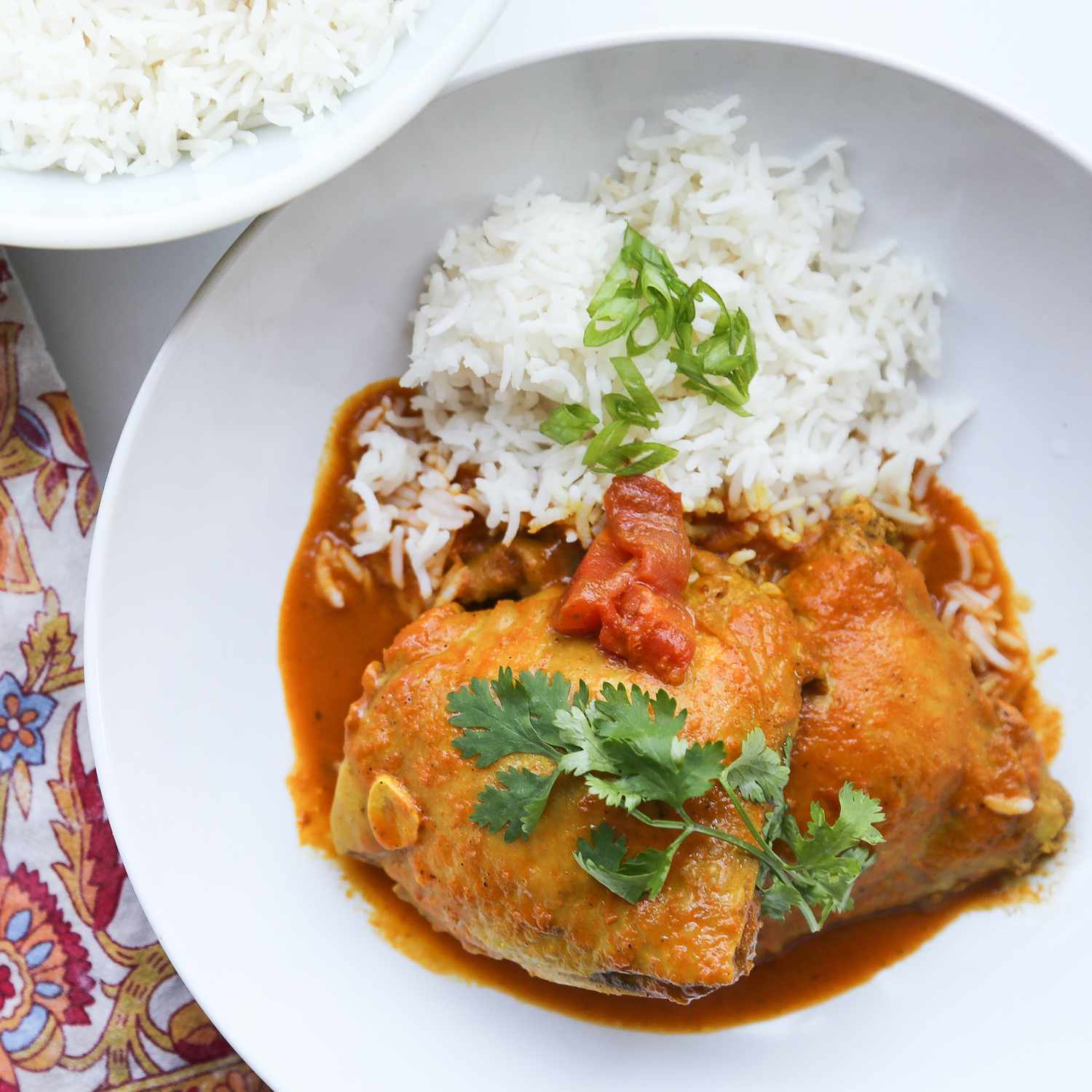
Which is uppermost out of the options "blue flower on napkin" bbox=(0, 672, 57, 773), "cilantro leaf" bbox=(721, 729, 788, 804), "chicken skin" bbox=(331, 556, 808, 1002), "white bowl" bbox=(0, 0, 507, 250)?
"white bowl" bbox=(0, 0, 507, 250)

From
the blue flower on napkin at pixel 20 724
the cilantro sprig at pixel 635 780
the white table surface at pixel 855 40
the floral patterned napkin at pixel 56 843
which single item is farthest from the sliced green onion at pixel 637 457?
the blue flower on napkin at pixel 20 724

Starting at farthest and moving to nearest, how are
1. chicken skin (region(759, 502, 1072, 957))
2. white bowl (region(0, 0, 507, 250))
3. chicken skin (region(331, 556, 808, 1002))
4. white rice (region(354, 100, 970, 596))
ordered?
white rice (region(354, 100, 970, 596)), chicken skin (region(759, 502, 1072, 957)), white bowl (region(0, 0, 507, 250)), chicken skin (region(331, 556, 808, 1002))

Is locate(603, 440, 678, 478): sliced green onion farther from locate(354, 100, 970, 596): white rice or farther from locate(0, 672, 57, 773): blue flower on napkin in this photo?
locate(0, 672, 57, 773): blue flower on napkin

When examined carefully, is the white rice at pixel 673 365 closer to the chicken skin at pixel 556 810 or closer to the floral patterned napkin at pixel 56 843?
the chicken skin at pixel 556 810

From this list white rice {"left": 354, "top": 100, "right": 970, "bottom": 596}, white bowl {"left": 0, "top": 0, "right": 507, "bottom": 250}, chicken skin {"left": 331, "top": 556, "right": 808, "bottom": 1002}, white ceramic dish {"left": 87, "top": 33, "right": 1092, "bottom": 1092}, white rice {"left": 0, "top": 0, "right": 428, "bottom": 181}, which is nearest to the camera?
chicken skin {"left": 331, "top": 556, "right": 808, "bottom": 1002}

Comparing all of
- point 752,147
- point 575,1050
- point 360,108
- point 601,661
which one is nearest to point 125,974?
point 575,1050

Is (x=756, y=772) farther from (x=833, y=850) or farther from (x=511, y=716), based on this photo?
(x=511, y=716)

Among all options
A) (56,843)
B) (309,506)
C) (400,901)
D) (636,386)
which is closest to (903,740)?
Result: (636,386)

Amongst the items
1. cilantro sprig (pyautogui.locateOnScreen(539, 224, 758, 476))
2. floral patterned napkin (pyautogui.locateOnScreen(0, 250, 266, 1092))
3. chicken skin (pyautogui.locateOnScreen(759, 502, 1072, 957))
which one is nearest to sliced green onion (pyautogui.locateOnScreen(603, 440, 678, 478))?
cilantro sprig (pyautogui.locateOnScreen(539, 224, 758, 476))
